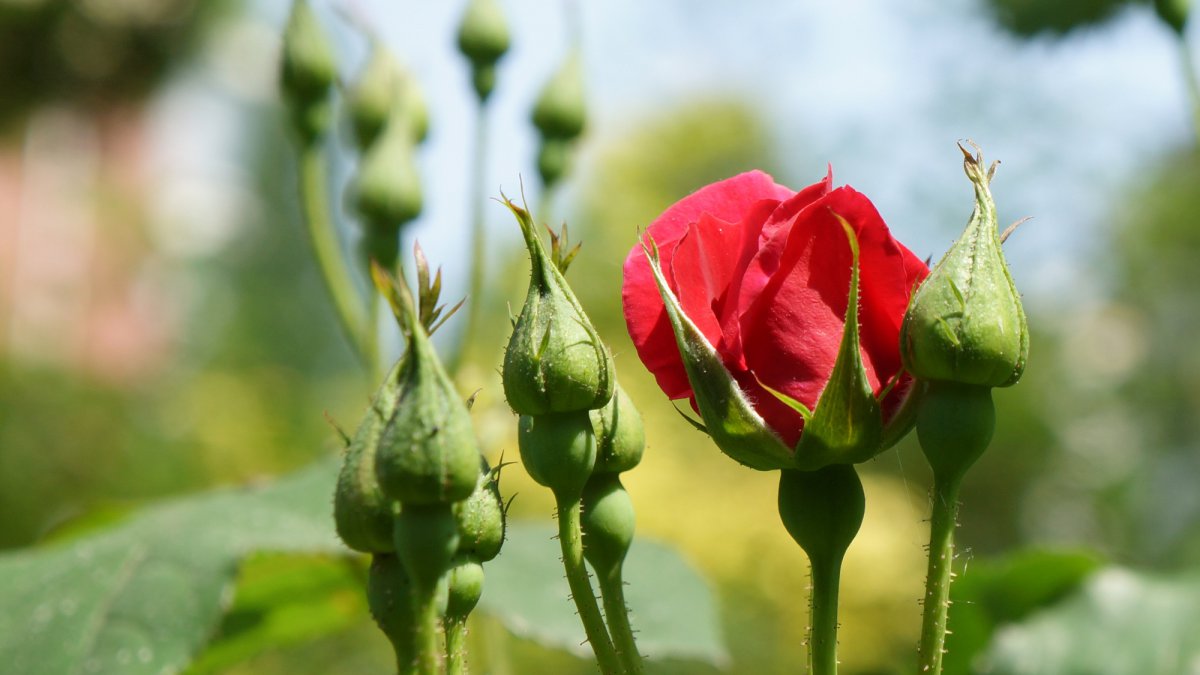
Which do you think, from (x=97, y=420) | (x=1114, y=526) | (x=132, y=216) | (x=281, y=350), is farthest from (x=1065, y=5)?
(x=132, y=216)

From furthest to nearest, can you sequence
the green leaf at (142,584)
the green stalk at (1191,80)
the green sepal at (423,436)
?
the green stalk at (1191,80), the green leaf at (142,584), the green sepal at (423,436)

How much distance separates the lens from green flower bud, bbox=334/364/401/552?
0.36 metres

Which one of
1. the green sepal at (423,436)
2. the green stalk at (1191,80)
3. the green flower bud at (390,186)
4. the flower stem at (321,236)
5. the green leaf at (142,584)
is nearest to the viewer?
the green sepal at (423,436)

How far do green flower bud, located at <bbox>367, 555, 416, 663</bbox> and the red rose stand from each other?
0.14m

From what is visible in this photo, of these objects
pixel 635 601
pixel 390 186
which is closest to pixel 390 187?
pixel 390 186

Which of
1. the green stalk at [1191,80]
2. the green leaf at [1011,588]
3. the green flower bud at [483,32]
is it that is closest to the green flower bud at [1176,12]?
the green stalk at [1191,80]

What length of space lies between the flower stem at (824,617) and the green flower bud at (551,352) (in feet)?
0.35

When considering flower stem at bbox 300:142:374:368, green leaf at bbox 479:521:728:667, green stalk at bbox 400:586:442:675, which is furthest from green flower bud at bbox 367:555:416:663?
flower stem at bbox 300:142:374:368

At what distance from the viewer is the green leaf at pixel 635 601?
90cm

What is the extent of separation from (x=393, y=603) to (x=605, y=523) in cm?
10

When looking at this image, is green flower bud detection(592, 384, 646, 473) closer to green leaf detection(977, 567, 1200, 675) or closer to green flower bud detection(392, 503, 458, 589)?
green flower bud detection(392, 503, 458, 589)

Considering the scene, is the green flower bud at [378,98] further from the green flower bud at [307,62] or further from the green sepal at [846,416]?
the green sepal at [846,416]

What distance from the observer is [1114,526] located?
451 centimetres

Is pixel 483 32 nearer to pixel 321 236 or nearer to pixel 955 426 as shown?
pixel 321 236
